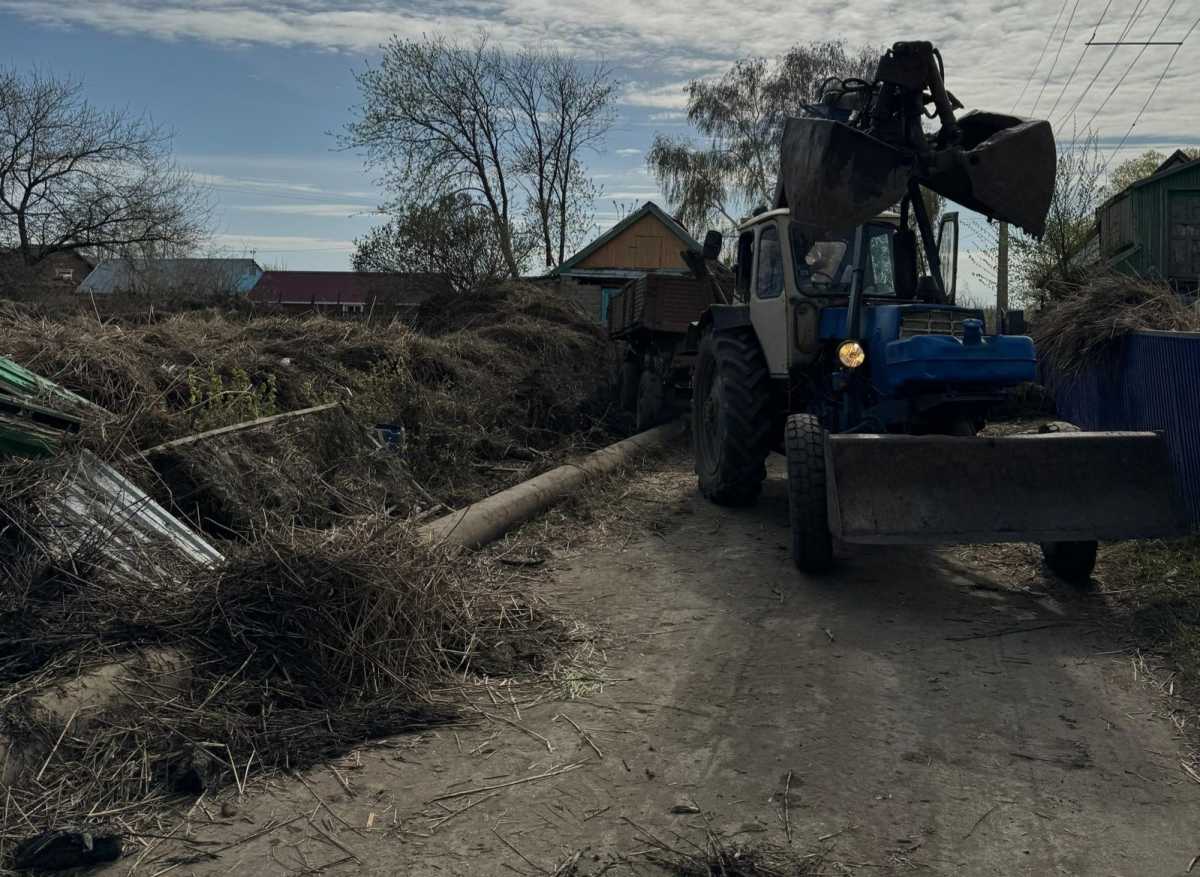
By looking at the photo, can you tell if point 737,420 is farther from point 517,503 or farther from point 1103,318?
point 1103,318

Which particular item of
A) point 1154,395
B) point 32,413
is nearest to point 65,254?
point 32,413

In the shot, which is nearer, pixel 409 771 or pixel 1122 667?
pixel 409 771

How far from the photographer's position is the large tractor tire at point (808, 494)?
631cm

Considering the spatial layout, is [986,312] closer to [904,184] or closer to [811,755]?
[904,184]

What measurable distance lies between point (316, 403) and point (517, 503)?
2.25m

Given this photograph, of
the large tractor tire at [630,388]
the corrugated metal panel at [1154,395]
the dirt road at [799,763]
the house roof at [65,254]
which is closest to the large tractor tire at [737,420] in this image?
the dirt road at [799,763]

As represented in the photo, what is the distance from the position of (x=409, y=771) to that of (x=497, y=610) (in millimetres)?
1599

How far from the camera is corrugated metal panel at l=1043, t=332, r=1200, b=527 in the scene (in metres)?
7.42

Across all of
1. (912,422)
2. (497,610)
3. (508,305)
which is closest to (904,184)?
(912,422)

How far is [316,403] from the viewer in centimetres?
895

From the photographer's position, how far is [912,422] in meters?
6.98

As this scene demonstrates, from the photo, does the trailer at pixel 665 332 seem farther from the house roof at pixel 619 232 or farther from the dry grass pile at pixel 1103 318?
the house roof at pixel 619 232

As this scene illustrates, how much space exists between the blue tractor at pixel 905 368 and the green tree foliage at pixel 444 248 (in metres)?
14.0

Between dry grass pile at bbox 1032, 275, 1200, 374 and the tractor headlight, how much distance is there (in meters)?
3.21
